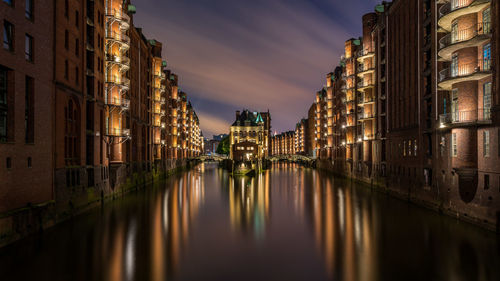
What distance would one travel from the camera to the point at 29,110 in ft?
68.8

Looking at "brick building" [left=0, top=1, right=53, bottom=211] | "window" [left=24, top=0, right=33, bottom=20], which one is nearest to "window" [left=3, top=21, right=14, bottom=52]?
"brick building" [left=0, top=1, right=53, bottom=211]

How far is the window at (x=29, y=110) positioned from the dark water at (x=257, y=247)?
21.6 feet

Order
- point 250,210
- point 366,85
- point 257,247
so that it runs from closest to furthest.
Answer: point 257,247 → point 250,210 → point 366,85

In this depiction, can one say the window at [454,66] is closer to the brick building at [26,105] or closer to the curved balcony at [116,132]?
the brick building at [26,105]

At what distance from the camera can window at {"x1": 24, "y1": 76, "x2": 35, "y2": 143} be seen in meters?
20.8

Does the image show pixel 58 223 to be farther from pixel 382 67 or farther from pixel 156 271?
pixel 382 67

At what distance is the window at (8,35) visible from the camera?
18.5 meters

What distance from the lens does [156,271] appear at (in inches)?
617

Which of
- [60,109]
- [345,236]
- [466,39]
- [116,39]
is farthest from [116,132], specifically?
[466,39]

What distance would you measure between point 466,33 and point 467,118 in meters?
6.43

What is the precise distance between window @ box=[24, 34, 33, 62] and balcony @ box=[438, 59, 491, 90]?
96.7 feet

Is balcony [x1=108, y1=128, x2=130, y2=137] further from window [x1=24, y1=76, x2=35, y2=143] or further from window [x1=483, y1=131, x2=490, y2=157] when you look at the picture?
window [x1=483, y1=131, x2=490, y2=157]

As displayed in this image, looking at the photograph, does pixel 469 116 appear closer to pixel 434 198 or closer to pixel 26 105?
A: pixel 434 198

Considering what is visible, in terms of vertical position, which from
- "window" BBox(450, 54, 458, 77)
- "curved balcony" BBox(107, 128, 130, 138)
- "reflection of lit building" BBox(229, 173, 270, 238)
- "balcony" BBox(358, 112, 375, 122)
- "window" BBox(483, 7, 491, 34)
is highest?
"window" BBox(483, 7, 491, 34)
